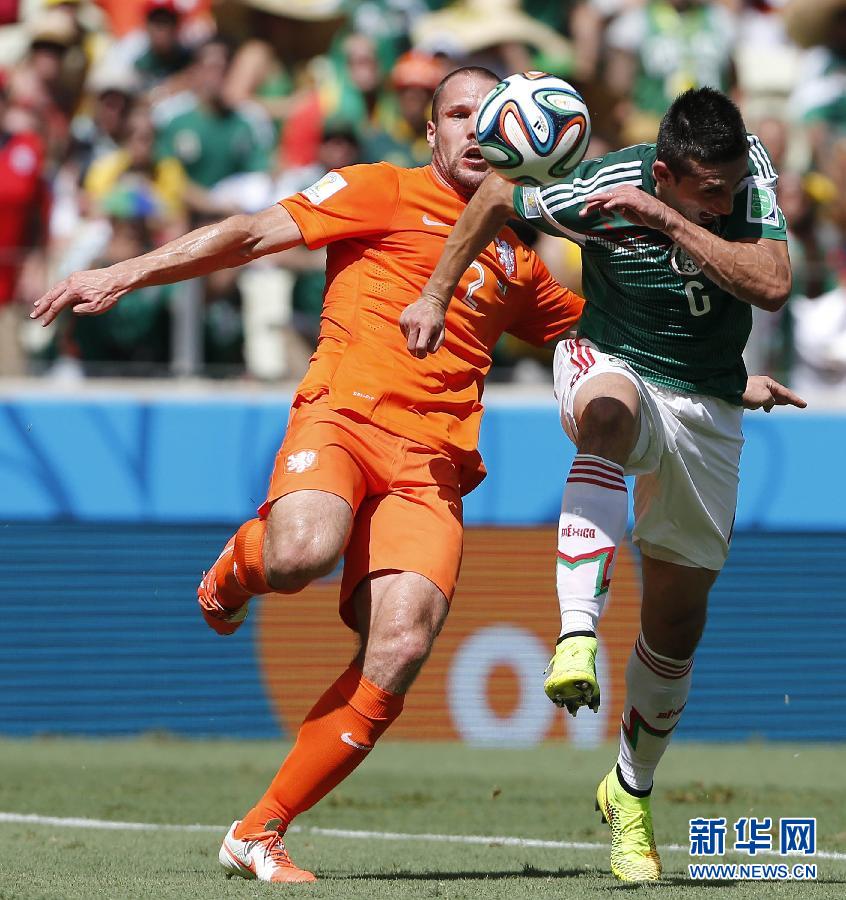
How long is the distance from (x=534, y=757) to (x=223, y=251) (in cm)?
550

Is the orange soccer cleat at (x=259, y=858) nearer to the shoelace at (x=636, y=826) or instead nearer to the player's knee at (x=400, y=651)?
the player's knee at (x=400, y=651)

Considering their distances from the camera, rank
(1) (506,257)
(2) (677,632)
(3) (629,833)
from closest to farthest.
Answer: (3) (629,833) → (2) (677,632) → (1) (506,257)

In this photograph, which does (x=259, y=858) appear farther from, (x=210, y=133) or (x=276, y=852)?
(x=210, y=133)

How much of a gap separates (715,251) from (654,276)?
22.1 inches

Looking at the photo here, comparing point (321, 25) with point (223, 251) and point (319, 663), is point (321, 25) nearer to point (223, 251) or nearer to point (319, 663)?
point (319, 663)

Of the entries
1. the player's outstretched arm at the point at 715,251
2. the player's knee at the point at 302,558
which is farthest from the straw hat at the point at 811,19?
the player's knee at the point at 302,558

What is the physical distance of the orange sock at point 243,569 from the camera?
6.34 m

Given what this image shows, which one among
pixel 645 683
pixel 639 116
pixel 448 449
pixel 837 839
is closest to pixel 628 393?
pixel 448 449

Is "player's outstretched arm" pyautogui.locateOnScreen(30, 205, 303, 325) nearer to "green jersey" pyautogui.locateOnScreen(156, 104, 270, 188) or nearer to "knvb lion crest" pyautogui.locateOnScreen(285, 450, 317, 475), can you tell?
"knvb lion crest" pyautogui.locateOnScreen(285, 450, 317, 475)

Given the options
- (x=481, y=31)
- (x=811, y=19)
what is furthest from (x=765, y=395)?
(x=811, y=19)

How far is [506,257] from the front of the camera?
688 centimetres

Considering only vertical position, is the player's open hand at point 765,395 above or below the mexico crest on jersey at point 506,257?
below

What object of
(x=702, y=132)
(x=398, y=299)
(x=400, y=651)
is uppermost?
(x=702, y=132)

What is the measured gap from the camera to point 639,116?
13.8 metres
